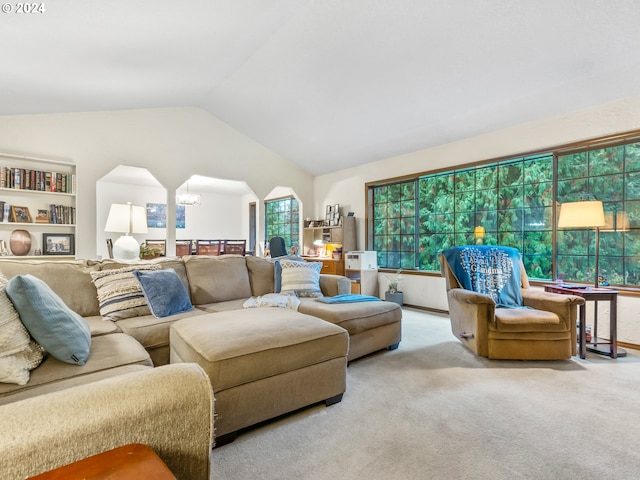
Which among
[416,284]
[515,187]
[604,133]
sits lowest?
[416,284]

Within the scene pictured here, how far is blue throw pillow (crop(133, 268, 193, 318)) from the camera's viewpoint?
8.07ft

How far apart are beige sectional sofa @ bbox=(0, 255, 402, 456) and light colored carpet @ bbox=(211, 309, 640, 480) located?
0.57ft

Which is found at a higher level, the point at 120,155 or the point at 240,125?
the point at 240,125

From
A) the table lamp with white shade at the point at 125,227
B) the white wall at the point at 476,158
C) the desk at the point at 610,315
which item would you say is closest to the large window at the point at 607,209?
the white wall at the point at 476,158

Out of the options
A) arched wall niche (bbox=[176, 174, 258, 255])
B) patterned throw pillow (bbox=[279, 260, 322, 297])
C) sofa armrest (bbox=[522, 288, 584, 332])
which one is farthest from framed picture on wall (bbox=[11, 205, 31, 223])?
sofa armrest (bbox=[522, 288, 584, 332])

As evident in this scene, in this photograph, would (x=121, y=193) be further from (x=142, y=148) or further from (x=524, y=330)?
(x=524, y=330)

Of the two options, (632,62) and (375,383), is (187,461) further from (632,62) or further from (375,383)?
(632,62)

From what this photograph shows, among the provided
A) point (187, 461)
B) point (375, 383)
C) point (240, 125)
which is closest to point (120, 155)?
point (240, 125)

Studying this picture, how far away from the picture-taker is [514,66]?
3002 millimetres

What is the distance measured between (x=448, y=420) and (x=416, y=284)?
320 centimetres

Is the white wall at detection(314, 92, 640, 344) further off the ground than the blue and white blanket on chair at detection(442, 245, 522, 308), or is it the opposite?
the white wall at detection(314, 92, 640, 344)

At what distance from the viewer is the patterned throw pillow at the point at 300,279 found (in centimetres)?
328

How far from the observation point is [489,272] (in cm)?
322

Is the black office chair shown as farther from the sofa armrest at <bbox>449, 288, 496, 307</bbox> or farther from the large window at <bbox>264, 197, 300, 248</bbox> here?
the sofa armrest at <bbox>449, 288, 496, 307</bbox>
